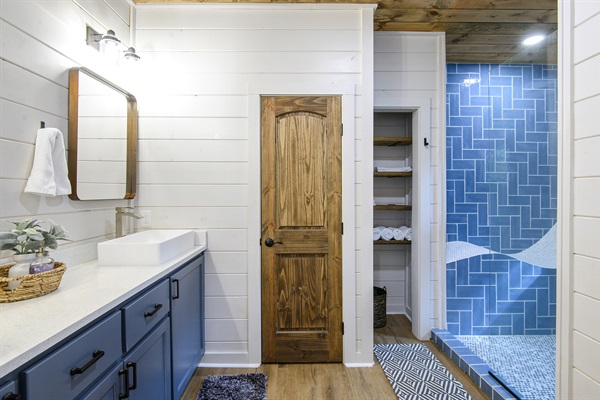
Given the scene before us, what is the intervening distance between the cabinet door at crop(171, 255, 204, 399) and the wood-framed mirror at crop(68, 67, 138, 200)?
0.73 m

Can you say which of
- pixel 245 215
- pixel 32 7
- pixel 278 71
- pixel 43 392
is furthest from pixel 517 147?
pixel 32 7

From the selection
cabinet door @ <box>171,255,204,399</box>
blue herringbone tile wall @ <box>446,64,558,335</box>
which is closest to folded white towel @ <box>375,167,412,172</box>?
blue herringbone tile wall @ <box>446,64,558,335</box>

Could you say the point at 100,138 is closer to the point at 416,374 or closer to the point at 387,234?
the point at 387,234

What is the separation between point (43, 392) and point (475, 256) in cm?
305

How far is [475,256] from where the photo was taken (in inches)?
113

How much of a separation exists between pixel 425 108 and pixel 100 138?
256cm

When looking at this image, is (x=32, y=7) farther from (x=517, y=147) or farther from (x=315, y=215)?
(x=517, y=147)

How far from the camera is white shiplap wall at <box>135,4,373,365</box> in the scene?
7.80ft

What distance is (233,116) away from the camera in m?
2.39

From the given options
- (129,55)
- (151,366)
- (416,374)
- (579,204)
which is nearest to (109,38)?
(129,55)

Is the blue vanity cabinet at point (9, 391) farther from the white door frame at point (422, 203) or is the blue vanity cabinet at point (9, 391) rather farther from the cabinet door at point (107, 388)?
the white door frame at point (422, 203)

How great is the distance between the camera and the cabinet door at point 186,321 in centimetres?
180

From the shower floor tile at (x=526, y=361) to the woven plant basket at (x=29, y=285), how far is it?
8.06 ft

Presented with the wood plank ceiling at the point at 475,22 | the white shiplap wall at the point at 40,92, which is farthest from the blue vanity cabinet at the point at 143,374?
the wood plank ceiling at the point at 475,22
